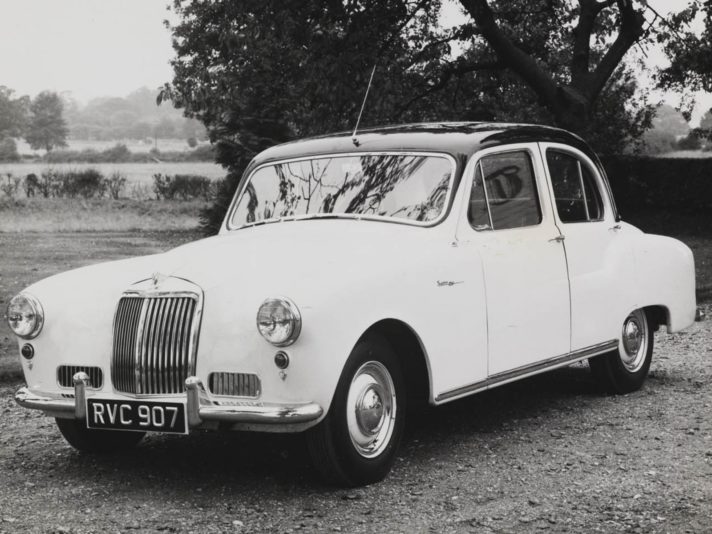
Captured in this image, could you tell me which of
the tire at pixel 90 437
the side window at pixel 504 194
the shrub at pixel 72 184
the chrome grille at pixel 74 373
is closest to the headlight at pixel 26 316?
the chrome grille at pixel 74 373

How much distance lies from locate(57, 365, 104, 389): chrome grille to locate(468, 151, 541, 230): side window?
228 centimetres

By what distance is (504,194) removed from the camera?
649 cm

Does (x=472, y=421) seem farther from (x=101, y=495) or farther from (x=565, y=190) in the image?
(x=101, y=495)

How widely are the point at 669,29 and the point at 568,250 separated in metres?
16.5

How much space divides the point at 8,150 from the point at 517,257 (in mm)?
40130

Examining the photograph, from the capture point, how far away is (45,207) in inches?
1158

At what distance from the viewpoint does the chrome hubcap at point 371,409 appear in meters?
5.17

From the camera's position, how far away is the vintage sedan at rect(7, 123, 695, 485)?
4953mm

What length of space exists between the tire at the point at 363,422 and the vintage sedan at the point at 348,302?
0.04 feet

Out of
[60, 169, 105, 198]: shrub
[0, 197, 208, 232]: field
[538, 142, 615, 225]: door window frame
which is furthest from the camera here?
[60, 169, 105, 198]: shrub

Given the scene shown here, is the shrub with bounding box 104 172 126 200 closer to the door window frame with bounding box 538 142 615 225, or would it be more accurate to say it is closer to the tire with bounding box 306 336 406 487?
the door window frame with bounding box 538 142 615 225

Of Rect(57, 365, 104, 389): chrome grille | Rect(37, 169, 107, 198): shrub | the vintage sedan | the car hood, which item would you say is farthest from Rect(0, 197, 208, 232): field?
Rect(57, 365, 104, 389): chrome grille

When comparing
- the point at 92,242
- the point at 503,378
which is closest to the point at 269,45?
the point at 92,242

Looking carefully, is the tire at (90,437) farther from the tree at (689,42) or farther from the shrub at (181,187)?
the shrub at (181,187)
